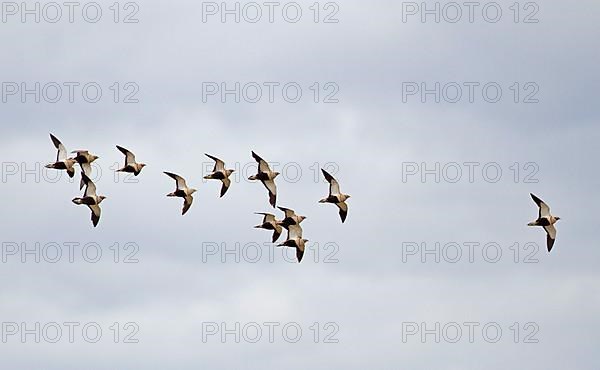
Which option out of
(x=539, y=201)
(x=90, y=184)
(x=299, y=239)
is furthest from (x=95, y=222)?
(x=539, y=201)

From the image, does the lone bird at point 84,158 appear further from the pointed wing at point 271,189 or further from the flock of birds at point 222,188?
the pointed wing at point 271,189

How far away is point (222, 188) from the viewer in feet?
467

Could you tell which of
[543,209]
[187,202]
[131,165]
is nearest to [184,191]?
[187,202]

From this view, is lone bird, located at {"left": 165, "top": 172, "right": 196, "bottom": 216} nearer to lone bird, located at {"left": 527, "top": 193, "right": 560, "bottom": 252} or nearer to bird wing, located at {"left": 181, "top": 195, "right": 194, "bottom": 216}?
bird wing, located at {"left": 181, "top": 195, "right": 194, "bottom": 216}

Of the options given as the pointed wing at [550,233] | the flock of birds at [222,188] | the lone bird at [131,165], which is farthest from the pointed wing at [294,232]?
the pointed wing at [550,233]

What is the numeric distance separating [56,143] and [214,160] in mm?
9171

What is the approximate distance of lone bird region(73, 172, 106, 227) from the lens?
14111 centimetres

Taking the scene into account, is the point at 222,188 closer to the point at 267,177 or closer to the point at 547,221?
the point at 267,177

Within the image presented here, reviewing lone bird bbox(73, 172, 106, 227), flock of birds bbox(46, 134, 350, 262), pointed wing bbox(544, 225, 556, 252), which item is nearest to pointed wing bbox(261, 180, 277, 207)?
flock of birds bbox(46, 134, 350, 262)

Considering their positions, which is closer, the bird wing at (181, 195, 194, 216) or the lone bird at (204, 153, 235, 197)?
the lone bird at (204, 153, 235, 197)

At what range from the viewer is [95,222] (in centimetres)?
14125

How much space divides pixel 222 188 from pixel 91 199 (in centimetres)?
764

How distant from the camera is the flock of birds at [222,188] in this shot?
455 ft

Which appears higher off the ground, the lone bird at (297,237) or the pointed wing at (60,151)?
the pointed wing at (60,151)
